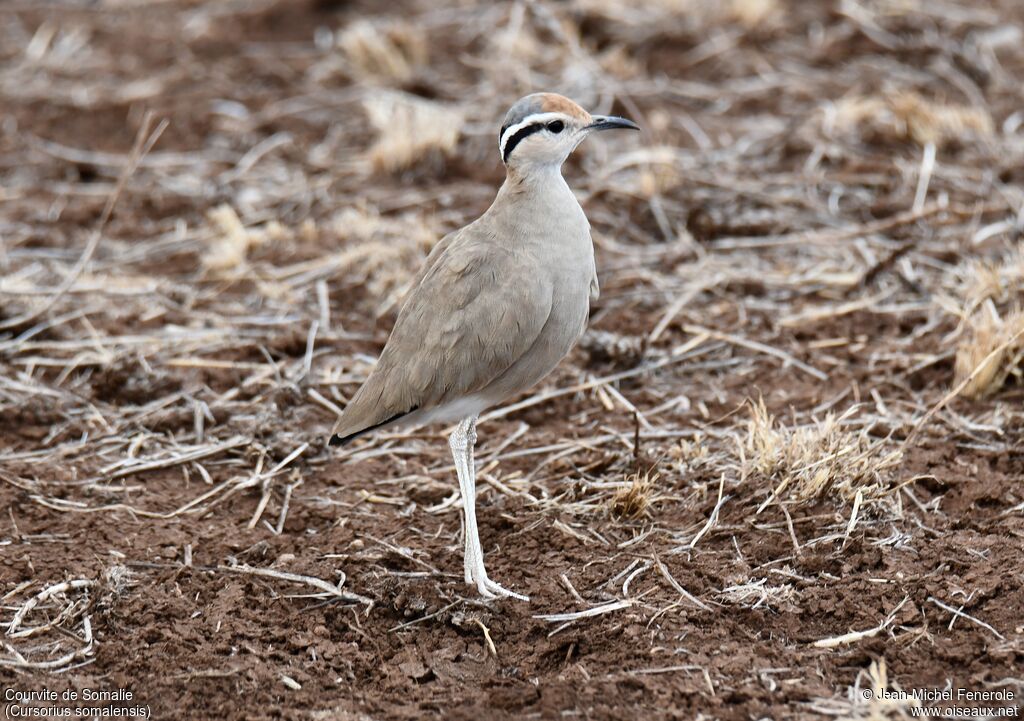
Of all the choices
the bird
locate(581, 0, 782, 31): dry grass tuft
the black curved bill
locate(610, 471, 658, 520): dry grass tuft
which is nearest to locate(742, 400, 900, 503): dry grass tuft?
locate(610, 471, 658, 520): dry grass tuft

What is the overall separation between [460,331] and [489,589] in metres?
0.81

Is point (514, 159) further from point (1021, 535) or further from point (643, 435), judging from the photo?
point (1021, 535)

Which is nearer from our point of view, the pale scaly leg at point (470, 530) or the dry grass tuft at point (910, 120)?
the pale scaly leg at point (470, 530)

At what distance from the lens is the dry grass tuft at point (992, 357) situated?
4.68m

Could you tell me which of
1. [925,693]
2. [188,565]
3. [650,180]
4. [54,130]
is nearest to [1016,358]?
[925,693]

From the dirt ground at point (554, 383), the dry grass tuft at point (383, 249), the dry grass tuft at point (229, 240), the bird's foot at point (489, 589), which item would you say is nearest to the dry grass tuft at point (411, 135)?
the dirt ground at point (554, 383)

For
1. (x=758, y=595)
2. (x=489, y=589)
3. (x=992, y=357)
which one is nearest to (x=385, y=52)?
(x=992, y=357)

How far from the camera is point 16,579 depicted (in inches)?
156

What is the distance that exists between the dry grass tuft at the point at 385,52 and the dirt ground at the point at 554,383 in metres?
0.03

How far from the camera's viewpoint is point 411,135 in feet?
23.8

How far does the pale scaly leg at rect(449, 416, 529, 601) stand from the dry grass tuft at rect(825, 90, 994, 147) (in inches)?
155

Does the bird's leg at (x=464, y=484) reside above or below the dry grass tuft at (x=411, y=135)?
above

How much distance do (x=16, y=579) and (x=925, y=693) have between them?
2.70 metres

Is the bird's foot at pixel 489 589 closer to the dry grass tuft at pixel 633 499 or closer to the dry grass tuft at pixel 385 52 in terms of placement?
the dry grass tuft at pixel 633 499
